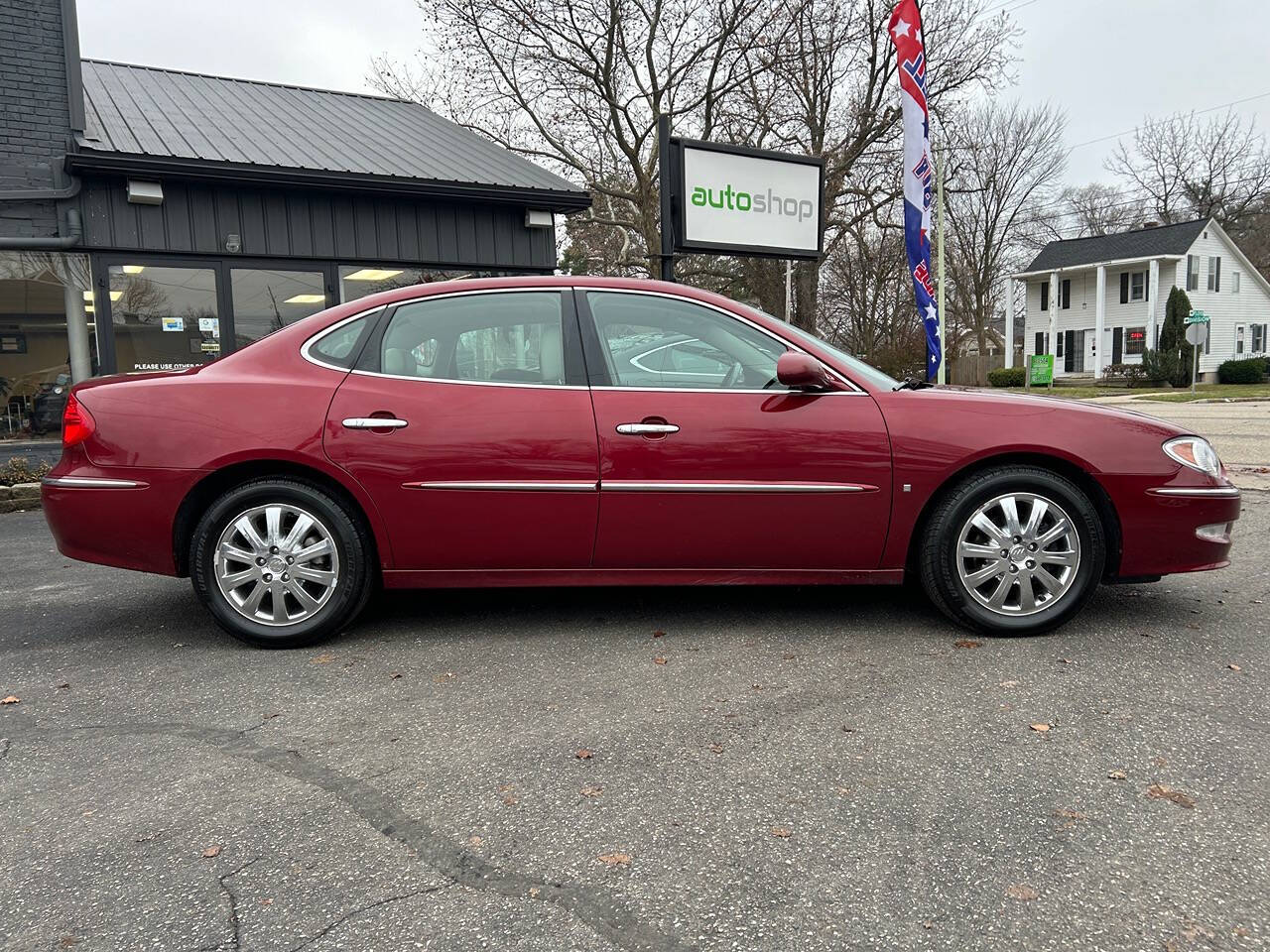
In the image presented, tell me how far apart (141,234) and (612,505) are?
784cm

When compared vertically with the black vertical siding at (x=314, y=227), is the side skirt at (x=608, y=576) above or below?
below

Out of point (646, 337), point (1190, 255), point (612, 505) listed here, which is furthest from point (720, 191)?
point (1190, 255)

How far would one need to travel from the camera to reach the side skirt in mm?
3834

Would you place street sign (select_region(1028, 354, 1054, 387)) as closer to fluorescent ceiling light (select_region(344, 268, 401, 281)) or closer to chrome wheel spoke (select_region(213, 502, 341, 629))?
fluorescent ceiling light (select_region(344, 268, 401, 281))

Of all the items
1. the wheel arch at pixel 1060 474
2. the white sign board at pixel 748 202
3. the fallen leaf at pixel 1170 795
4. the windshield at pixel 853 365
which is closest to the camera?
the fallen leaf at pixel 1170 795

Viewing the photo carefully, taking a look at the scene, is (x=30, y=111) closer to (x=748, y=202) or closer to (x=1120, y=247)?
(x=748, y=202)

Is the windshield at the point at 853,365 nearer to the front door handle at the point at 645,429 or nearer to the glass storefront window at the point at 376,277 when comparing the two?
the front door handle at the point at 645,429

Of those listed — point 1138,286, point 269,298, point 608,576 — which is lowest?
point 608,576

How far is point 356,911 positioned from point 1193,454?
146 inches

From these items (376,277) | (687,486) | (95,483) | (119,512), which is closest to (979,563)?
(687,486)

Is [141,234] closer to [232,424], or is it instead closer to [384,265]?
[384,265]

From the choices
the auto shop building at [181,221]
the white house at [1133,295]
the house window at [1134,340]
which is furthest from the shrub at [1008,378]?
the auto shop building at [181,221]

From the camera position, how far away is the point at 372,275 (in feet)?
33.9

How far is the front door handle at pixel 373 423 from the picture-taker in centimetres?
371
